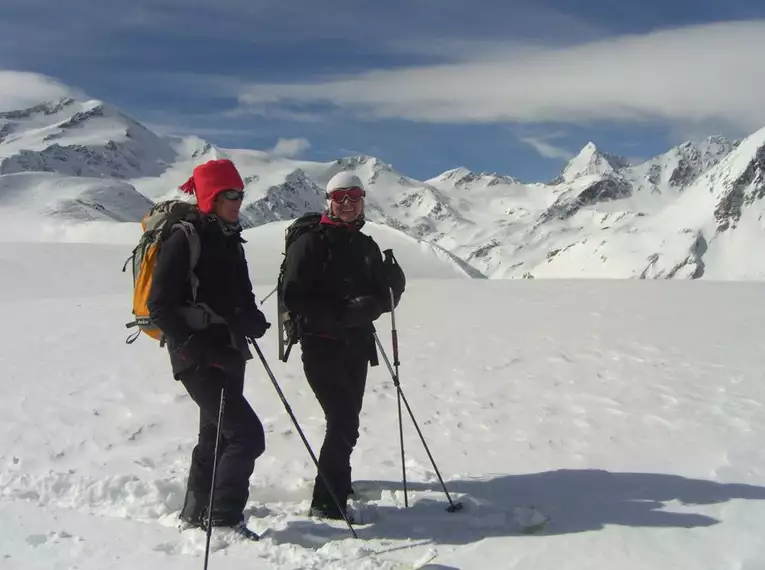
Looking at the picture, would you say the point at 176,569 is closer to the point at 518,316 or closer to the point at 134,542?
the point at 134,542

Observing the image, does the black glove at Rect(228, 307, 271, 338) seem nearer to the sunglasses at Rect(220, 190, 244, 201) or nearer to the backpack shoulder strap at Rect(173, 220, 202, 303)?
the backpack shoulder strap at Rect(173, 220, 202, 303)

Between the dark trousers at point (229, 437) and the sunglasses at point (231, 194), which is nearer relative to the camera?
the dark trousers at point (229, 437)

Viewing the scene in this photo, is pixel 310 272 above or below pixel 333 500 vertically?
above

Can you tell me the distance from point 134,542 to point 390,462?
2.68 meters

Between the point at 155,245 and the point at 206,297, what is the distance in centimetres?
49

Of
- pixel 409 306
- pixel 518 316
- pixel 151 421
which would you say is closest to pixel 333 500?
pixel 151 421

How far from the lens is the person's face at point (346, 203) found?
572 centimetres

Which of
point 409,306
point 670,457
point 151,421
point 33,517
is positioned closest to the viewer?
point 33,517

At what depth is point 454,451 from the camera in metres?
7.48

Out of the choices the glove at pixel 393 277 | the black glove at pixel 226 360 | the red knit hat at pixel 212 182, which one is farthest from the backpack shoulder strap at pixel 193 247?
the glove at pixel 393 277

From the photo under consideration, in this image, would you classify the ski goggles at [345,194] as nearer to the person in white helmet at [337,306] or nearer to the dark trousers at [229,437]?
the person in white helmet at [337,306]

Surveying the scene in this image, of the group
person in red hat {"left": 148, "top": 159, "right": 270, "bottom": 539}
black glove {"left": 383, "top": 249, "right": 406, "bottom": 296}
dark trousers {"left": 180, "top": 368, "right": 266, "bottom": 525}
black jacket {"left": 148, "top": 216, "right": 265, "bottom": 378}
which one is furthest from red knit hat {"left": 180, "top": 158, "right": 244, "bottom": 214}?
black glove {"left": 383, "top": 249, "right": 406, "bottom": 296}

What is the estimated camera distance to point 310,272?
5.57 meters

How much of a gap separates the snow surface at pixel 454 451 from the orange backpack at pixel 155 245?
1644 mm
